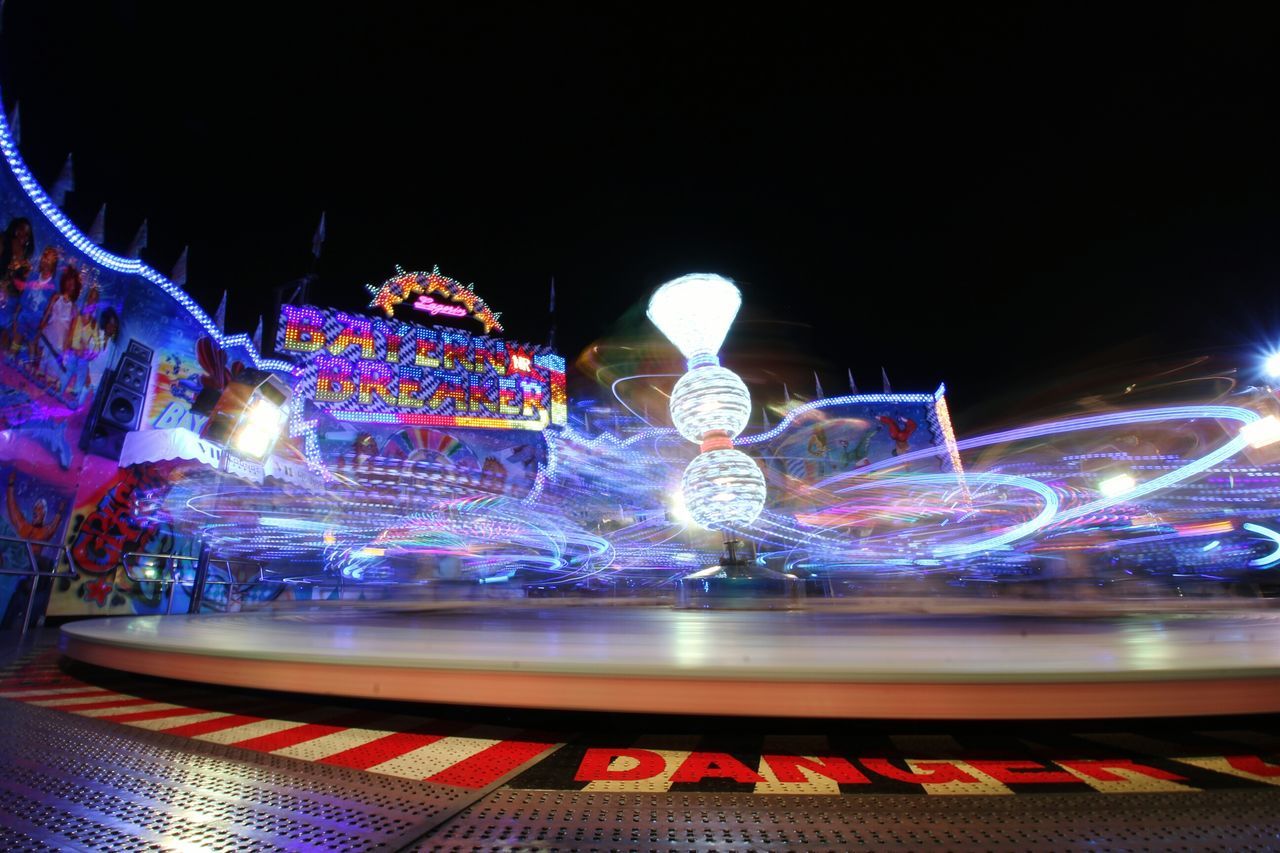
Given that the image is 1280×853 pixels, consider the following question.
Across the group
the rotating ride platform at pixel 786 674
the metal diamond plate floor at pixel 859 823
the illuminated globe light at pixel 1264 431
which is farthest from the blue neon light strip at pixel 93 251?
the illuminated globe light at pixel 1264 431

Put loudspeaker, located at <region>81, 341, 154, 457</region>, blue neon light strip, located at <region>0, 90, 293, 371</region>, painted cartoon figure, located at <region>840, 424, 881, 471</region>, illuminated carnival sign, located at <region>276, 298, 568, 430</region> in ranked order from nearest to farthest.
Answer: blue neon light strip, located at <region>0, 90, 293, 371</region>, loudspeaker, located at <region>81, 341, 154, 457</region>, illuminated carnival sign, located at <region>276, 298, 568, 430</region>, painted cartoon figure, located at <region>840, 424, 881, 471</region>

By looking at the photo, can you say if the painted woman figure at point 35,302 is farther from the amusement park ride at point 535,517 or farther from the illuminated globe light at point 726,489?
the illuminated globe light at point 726,489

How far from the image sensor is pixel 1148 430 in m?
24.6

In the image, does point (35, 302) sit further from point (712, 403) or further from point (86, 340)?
point (712, 403)

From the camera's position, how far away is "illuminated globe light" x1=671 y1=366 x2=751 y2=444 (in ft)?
32.0

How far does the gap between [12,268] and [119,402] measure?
3.60m

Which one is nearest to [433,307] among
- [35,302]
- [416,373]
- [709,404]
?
[416,373]

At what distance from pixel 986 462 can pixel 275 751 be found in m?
45.0

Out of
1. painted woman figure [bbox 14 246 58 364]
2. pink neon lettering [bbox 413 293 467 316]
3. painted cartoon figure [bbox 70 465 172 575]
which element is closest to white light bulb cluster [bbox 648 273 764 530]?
painted woman figure [bbox 14 246 58 364]

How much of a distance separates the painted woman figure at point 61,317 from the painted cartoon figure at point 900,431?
3551 centimetres

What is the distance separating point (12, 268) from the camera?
870 centimetres

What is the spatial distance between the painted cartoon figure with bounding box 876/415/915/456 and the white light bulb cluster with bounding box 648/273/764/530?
26602 millimetres

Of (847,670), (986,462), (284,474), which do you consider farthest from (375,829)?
(986,462)

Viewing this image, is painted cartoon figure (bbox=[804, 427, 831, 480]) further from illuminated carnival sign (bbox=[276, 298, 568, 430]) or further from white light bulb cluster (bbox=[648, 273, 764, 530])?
white light bulb cluster (bbox=[648, 273, 764, 530])
